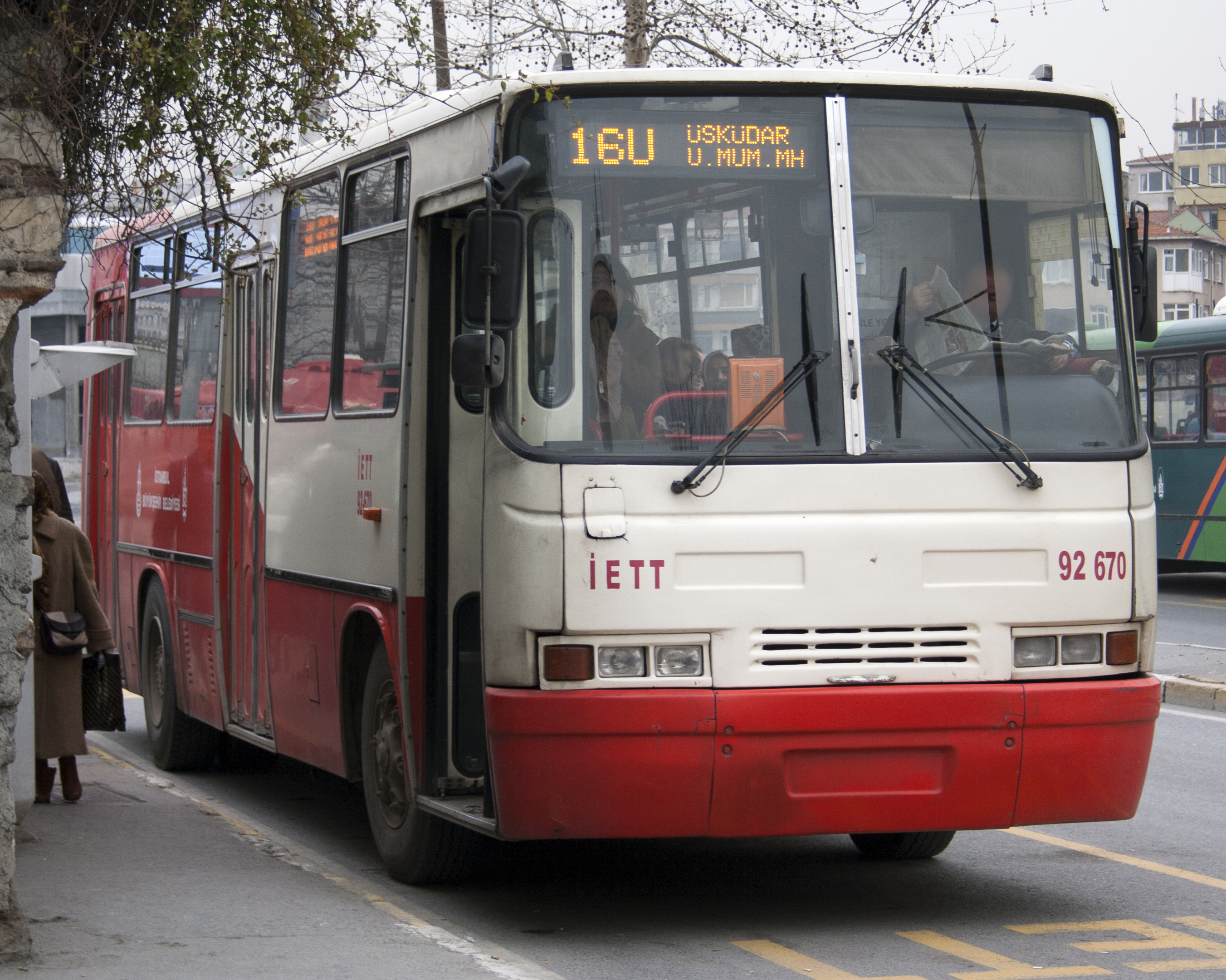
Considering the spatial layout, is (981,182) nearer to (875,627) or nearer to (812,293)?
(812,293)

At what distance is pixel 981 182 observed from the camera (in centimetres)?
691

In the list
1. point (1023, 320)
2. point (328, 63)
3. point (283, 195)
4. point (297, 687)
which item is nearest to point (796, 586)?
point (1023, 320)

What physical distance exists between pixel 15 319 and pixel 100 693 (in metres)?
4.04

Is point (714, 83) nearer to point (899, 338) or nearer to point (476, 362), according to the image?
point (899, 338)

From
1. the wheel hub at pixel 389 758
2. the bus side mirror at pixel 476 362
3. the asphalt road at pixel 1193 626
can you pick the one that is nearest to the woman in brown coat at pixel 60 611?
the wheel hub at pixel 389 758

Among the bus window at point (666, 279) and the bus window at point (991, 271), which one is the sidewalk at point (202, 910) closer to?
the bus window at point (666, 279)

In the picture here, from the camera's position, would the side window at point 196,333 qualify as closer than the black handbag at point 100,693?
No

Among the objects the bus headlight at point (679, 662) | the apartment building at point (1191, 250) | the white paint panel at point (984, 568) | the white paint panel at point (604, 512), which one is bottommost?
the bus headlight at point (679, 662)

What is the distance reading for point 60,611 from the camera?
924 cm

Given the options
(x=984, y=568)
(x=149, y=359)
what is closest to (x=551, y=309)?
(x=984, y=568)

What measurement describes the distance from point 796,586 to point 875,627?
0.31 metres

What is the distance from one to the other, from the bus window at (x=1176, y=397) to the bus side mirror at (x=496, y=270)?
15.8m

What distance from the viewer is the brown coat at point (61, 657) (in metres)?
9.16

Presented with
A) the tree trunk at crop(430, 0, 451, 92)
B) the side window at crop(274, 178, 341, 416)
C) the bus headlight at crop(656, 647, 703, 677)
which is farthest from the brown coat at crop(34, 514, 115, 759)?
the tree trunk at crop(430, 0, 451, 92)
